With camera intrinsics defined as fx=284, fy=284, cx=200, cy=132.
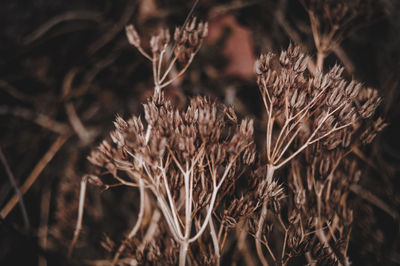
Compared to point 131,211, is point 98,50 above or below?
above

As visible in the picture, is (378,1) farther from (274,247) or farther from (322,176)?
(274,247)

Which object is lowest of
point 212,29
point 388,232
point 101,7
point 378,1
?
point 388,232

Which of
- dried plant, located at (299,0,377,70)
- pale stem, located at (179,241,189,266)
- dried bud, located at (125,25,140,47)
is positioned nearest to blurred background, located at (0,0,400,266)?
dried plant, located at (299,0,377,70)

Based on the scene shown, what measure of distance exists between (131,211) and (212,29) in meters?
0.72

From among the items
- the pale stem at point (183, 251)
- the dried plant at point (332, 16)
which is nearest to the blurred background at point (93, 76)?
the dried plant at point (332, 16)

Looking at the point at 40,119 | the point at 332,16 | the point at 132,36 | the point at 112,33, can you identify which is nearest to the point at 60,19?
the point at 112,33

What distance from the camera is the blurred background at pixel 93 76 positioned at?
35.7 inches

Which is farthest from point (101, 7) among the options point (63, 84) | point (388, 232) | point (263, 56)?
point (388, 232)

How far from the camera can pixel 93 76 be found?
38.3 inches

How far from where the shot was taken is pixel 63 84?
98cm

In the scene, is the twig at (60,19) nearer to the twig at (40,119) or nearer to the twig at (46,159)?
the twig at (40,119)

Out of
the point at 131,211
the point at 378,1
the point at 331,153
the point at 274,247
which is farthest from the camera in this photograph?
the point at 131,211

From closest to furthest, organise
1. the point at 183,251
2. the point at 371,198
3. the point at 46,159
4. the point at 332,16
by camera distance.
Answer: the point at 183,251 < the point at 332,16 < the point at 371,198 < the point at 46,159

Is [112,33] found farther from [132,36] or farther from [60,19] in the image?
[132,36]
